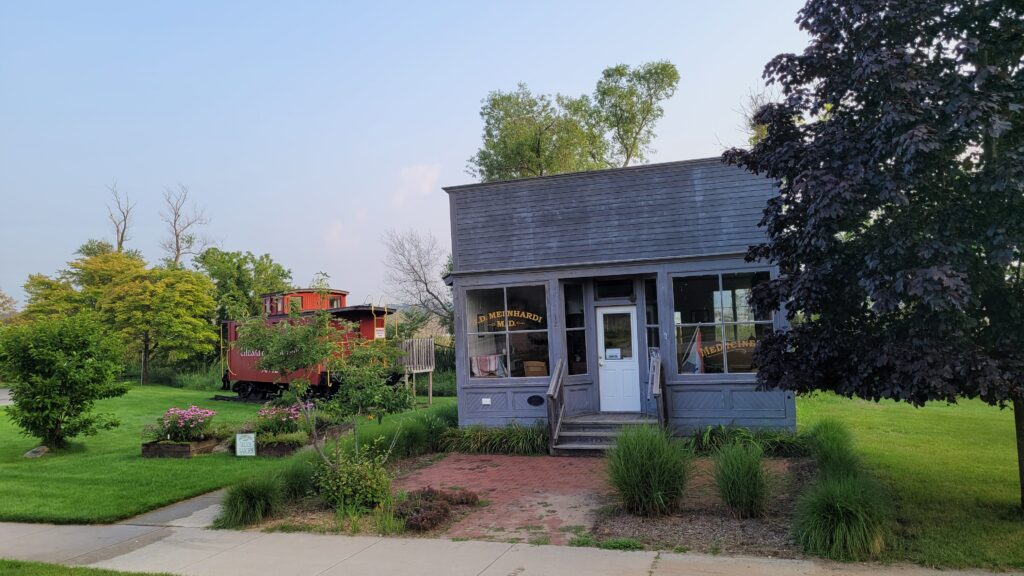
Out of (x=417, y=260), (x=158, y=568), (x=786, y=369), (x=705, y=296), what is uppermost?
(x=417, y=260)

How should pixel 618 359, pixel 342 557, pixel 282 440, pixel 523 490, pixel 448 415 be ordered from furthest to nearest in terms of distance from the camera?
pixel 448 415, pixel 618 359, pixel 282 440, pixel 523 490, pixel 342 557

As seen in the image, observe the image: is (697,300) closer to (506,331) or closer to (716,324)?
(716,324)

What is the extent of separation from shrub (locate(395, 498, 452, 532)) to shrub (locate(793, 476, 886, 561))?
3382 mm

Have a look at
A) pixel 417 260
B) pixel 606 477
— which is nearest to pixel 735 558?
pixel 606 477

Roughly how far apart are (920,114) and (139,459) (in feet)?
39.0

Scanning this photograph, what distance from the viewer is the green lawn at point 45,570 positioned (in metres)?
5.57

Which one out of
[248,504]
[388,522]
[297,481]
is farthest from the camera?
[297,481]

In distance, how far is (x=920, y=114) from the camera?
18.2 feet

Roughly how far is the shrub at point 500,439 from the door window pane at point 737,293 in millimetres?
Answer: 3532

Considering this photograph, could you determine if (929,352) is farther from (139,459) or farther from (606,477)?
(139,459)

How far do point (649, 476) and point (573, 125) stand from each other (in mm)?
25498

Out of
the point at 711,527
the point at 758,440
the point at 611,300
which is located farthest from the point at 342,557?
the point at 611,300

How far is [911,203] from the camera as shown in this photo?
595cm

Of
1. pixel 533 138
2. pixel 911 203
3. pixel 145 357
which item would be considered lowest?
pixel 145 357
